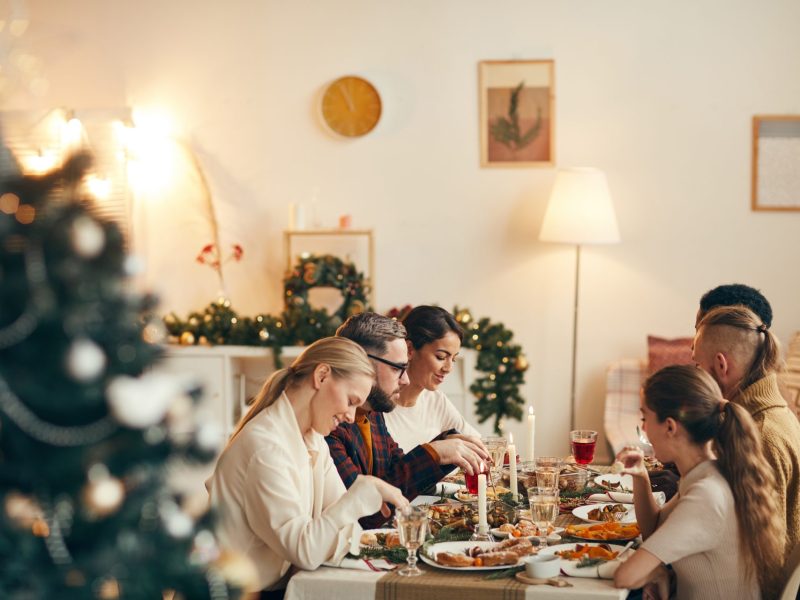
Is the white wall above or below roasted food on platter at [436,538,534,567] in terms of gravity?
above

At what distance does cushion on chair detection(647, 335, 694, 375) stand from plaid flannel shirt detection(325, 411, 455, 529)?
104 inches

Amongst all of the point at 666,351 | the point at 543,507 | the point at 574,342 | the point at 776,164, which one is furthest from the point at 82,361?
the point at 776,164

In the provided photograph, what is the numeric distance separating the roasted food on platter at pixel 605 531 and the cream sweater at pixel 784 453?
1.16ft

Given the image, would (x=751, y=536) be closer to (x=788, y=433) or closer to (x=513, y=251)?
(x=788, y=433)

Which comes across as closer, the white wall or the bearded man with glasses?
the bearded man with glasses

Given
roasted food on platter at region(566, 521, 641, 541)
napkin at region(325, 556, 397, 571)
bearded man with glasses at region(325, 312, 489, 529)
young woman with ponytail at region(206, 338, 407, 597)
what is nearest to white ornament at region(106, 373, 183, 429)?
young woman with ponytail at region(206, 338, 407, 597)

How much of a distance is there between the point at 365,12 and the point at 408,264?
1.42 m

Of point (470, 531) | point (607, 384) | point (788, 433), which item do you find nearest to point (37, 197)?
point (470, 531)

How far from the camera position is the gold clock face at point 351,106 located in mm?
5770

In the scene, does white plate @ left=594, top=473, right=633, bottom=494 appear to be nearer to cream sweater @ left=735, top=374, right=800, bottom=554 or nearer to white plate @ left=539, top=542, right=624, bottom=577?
cream sweater @ left=735, top=374, right=800, bottom=554

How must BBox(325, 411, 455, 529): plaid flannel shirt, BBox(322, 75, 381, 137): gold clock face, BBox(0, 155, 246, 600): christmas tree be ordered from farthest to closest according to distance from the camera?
BBox(322, 75, 381, 137): gold clock face < BBox(325, 411, 455, 529): plaid flannel shirt < BBox(0, 155, 246, 600): christmas tree

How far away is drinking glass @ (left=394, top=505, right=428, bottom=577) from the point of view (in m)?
2.12

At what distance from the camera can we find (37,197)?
1.03m

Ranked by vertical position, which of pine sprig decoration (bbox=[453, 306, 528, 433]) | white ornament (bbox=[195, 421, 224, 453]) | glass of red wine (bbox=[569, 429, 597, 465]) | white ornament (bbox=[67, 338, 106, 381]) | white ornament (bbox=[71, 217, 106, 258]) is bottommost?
pine sprig decoration (bbox=[453, 306, 528, 433])
